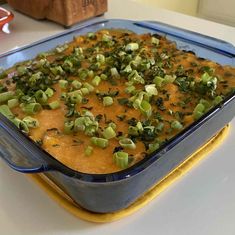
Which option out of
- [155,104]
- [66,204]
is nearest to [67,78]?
[155,104]

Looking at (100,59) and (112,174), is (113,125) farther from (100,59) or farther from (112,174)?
(100,59)

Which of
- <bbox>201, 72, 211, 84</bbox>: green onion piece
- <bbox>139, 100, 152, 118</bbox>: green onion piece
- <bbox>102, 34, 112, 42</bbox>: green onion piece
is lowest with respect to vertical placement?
<bbox>139, 100, 152, 118</bbox>: green onion piece

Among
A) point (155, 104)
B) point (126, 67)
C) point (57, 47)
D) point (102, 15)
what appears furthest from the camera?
point (102, 15)

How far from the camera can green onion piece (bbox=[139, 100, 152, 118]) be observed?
27.1 inches

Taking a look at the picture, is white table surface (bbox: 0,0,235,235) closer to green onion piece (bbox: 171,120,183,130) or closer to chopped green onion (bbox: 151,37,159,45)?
green onion piece (bbox: 171,120,183,130)

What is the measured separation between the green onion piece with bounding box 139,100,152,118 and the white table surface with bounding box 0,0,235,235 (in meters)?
0.13

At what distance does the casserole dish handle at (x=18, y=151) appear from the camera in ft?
1.68

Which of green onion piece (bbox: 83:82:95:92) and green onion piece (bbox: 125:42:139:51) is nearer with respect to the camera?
green onion piece (bbox: 83:82:95:92)

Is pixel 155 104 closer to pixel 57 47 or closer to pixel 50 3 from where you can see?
pixel 57 47

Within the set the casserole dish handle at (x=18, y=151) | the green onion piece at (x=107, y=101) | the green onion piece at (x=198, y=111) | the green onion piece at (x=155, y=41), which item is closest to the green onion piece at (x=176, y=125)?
the green onion piece at (x=198, y=111)

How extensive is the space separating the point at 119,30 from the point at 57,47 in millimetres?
197

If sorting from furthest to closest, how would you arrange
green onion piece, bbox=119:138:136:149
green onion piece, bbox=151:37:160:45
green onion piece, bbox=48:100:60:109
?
green onion piece, bbox=151:37:160:45 < green onion piece, bbox=48:100:60:109 < green onion piece, bbox=119:138:136:149

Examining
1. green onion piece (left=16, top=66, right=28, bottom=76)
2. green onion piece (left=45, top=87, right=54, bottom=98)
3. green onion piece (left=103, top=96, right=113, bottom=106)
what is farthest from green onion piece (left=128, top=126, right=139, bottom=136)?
green onion piece (left=16, top=66, right=28, bottom=76)

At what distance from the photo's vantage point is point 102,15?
134cm
